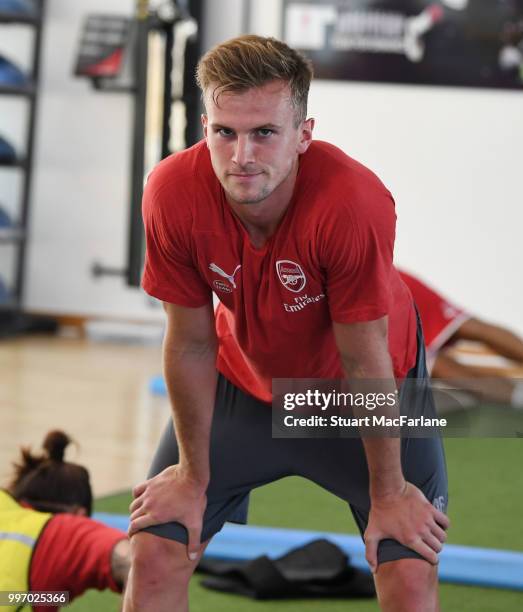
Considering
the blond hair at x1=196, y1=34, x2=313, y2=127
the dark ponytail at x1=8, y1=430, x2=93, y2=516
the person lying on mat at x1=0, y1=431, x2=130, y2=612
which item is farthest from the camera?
the dark ponytail at x1=8, y1=430, x2=93, y2=516

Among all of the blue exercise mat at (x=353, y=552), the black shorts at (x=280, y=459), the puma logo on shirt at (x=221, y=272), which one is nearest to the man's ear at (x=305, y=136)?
the puma logo on shirt at (x=221, y=272)

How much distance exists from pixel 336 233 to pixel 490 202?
4.14 meters

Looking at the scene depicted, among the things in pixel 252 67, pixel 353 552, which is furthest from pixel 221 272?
pixel 353 552

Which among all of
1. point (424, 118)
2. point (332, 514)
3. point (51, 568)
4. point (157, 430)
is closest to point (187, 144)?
point (424, 118)

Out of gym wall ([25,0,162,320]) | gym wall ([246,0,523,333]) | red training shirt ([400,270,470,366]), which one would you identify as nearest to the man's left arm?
red training shirt ([400,270,470,366])

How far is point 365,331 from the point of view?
6.30 ft

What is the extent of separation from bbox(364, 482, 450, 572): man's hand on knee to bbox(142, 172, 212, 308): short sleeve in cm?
48

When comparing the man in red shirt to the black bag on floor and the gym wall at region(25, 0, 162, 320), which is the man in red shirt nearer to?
the black bag on floor

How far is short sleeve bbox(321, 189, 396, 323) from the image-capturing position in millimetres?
1862

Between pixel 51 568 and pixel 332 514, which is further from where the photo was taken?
pixel 332 514

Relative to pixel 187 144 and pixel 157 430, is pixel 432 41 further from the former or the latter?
pixel 157 430

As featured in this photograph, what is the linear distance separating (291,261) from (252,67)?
0.32 m

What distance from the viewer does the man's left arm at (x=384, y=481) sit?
1.94 metres

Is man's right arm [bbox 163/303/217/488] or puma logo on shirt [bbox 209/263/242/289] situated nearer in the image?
puma logo on shirt [bbox 209/263/242/289]
